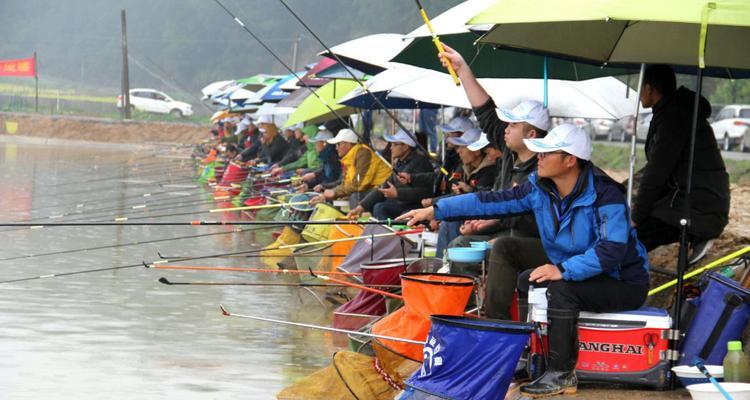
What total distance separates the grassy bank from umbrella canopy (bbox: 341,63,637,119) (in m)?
12.6

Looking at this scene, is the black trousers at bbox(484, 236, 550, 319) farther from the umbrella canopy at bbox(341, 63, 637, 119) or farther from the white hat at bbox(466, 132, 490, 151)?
the umbrella canopy at bbox(341, 63, 637, 119)

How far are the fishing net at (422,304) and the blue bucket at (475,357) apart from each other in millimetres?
755

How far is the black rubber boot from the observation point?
6.41 meters

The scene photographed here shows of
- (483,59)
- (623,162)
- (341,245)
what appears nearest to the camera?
(483,59)

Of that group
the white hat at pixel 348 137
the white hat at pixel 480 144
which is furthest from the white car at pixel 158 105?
the white hat at pixel 480 144

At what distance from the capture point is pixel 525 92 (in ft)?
37.8

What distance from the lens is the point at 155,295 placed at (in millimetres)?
11852

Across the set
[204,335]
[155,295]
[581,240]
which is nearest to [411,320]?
[581,240]

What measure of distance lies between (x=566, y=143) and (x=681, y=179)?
118 centimetres

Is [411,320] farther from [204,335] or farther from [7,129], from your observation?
[7,129]

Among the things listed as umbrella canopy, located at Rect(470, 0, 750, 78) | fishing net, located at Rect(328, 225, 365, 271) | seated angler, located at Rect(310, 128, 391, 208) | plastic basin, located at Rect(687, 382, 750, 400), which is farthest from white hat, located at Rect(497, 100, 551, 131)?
seated angler, located at Rect(310, 128, 391, 208)

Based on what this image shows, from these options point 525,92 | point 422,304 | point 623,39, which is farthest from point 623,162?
point 422,304

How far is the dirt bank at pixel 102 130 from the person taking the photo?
183 feet

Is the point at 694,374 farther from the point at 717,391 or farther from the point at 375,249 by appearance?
the point at 375,249
